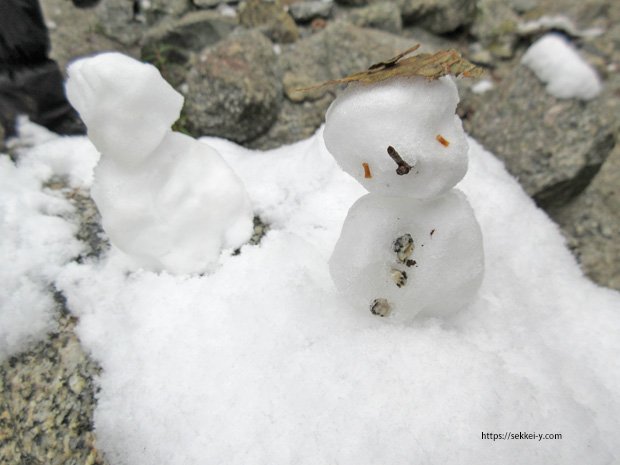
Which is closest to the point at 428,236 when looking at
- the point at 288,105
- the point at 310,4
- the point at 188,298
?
the point at 188,298

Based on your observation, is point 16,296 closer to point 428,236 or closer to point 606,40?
point 428,236

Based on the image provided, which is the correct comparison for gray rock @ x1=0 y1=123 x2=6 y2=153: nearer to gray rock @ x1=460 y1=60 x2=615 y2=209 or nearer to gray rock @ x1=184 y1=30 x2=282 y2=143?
gray rock @ x1=184 y1=30 x2=282 y2=143

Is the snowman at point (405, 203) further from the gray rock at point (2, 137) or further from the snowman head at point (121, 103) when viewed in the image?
the gray rock at point (2, 137)

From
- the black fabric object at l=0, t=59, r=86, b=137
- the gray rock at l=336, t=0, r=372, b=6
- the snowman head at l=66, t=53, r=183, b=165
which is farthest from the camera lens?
the gray rock at l=336, t=0, r=372, b=6

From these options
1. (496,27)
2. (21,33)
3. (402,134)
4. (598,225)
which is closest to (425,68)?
(402,134)

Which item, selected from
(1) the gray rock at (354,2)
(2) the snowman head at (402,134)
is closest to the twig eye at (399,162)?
(2) the snowman head at (402,134)

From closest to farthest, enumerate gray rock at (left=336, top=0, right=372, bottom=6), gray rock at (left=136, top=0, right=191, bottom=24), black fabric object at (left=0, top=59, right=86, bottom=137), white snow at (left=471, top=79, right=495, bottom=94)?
black fabric object at (left=0, top=59, right=86, bottom=137) → white snow at (left=471, top=79, right=495, bottom=94) → gray rock at (left=136, top=0, right=191, bottom=24) → gray rock at (left=336, top=0, right=372, bottom=6)

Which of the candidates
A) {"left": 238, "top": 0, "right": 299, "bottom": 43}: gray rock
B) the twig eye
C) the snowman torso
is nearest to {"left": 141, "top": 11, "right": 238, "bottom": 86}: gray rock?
{"left": 238, "top": 0, "right": 299, "bottom": 43}: gray rock

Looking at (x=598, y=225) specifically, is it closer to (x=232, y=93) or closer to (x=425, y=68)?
(x=425, y=68)
